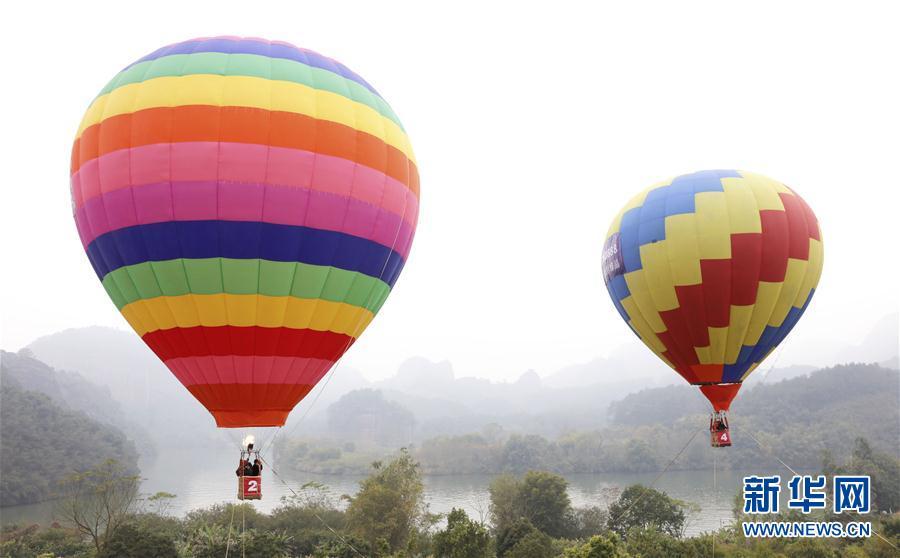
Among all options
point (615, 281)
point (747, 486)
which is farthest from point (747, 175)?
point (747, 486)

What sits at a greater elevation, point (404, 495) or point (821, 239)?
point (821, 239)

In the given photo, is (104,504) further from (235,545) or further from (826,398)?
(826,398)

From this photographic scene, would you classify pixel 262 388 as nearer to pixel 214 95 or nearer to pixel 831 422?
pixel 214 95

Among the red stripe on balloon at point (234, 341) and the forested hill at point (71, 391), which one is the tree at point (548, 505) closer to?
the red stripe on balloon at point (234, 341)

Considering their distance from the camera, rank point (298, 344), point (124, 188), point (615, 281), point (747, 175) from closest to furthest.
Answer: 1. point (124, 188)
2. point (298, 344)
3. point (747, 175)
4. point (615, 281)

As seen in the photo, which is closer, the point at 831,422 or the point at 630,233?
the point at 630,233

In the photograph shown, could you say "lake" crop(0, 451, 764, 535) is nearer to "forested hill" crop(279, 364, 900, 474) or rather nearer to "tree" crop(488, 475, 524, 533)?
"forested hill" crop(279, 364, 900, 474)
